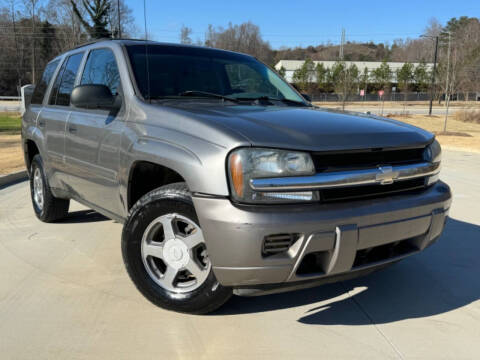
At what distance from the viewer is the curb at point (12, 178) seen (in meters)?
7.10

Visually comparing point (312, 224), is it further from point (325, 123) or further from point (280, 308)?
point (280, 308)

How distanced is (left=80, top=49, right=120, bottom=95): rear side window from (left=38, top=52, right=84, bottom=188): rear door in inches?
9.5

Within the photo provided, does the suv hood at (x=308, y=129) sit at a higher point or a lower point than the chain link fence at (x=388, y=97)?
lower

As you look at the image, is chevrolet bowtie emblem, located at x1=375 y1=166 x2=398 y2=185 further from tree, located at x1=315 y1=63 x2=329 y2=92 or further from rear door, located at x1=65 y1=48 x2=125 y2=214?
tree, located at x1=315 y1=63 x2=329 y2=92

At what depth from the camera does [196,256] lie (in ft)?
8.73

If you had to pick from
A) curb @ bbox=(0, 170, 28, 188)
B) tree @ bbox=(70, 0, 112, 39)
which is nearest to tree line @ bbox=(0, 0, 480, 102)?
tree @ bbox=(70, 0, 112, 39)

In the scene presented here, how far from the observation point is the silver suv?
88.3 inches

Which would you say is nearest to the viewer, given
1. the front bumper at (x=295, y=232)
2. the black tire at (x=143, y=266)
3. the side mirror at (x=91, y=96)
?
the front bumper at (x=295, y=232)

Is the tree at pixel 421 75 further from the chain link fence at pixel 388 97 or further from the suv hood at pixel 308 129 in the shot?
the suv hood at pixel 308 129

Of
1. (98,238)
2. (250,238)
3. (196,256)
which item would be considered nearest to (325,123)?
(250,238)

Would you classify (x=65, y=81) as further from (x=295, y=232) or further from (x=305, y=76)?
(x=305, y=76)

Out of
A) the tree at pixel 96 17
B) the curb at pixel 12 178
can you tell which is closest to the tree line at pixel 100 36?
the tree at pixel 96 17

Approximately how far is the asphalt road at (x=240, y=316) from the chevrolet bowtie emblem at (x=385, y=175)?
2.97 ft

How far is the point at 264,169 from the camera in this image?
2250mm
